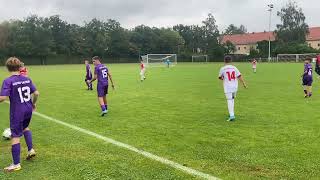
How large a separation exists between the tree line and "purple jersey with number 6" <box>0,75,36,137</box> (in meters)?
94.7

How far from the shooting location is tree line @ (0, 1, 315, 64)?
4028 inches

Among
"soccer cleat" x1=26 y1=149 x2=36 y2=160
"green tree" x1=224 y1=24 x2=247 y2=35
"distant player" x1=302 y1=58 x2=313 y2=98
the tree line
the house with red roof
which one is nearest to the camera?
"soccer cleat" x1=26 y1=149 x2=36 y2=160

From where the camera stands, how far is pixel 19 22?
10950cm

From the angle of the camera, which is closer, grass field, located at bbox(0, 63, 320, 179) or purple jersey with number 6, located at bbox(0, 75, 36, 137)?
grass field, located at bbox(0, 63, 320, 179)

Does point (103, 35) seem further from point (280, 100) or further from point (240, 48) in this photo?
point (280, 100)

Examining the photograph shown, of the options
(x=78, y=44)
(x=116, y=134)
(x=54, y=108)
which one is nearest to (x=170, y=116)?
(x=116, y=134)

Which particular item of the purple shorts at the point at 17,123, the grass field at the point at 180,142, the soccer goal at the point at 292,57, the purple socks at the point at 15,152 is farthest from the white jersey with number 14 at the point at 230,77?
the soccer goal at the point at 292,57

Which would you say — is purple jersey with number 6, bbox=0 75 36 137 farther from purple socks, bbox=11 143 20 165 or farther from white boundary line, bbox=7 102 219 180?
white boundary line, bbox=7 102 219 180

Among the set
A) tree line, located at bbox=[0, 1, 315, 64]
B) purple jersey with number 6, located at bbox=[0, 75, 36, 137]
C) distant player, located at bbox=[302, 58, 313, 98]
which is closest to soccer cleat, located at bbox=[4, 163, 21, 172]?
purple jersey with number 6, located at bbox=[0, 75, 36, 137]

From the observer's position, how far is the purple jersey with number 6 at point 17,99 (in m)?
7.48

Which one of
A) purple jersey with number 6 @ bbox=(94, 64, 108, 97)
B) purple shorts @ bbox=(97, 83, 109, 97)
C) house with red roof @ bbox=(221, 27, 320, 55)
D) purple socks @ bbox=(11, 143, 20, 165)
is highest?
house with red roof @ bbox=(221, 27, 320, 55)

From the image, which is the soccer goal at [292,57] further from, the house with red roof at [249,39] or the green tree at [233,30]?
the green tree at [233,30]

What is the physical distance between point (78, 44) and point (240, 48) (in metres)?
61.5

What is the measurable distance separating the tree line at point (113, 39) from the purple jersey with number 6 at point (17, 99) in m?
94.7
